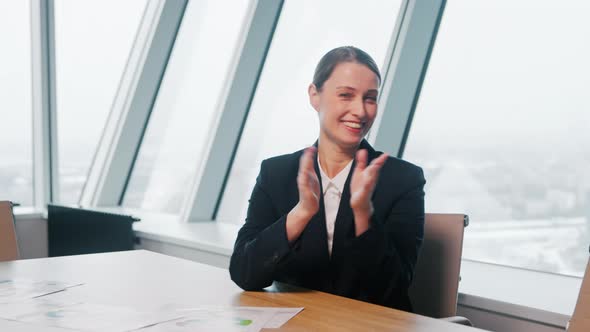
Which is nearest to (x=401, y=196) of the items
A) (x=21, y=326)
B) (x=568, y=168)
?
(x=21, y=326)

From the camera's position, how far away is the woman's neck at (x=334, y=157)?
6.33 feet

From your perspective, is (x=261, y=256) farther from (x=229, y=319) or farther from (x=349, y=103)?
(x=349, y=103)

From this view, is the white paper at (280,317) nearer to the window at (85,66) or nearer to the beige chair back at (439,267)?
the beige chair back at (439,267)

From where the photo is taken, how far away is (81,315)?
59.4 inches

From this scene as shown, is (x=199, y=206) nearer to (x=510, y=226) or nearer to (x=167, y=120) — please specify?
(x=167, y=120)

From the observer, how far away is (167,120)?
4863mm

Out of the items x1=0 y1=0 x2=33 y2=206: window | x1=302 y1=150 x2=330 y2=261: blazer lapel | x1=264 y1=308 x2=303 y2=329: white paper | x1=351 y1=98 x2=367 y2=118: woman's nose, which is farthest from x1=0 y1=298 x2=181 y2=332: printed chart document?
x1=0 y1=0 x2=33 y2=206: window

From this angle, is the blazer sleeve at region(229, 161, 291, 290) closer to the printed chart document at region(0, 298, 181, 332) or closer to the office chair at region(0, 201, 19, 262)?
the printed chart document at region(0, 298, 181, 332)

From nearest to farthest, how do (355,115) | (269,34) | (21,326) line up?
(21,326) < (355,115) < (269,34)

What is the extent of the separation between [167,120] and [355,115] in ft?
10.5

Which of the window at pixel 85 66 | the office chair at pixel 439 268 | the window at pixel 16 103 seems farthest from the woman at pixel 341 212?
the window at pixel 16 103

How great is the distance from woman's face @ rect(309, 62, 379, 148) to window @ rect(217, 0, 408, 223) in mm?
1780

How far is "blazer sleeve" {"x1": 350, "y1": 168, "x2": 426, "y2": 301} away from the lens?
1694mm

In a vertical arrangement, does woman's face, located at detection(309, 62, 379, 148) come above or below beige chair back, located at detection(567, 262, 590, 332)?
above
